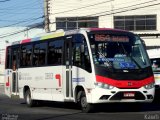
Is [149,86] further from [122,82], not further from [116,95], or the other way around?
[116,95]

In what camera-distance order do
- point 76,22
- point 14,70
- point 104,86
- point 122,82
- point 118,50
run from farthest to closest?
Answer: point 76,22 < point 14,70 < point 118,50 < point 122,82 < point 104,86

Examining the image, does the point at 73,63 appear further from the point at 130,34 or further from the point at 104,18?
the point at 104,18

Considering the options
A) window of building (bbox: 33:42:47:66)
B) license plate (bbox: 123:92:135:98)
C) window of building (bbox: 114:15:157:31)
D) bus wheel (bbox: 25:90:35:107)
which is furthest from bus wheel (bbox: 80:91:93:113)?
window of building (bbox: 114:15:157:31)

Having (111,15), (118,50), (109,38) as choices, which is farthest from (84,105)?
(111,15)

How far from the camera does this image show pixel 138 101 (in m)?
18.2

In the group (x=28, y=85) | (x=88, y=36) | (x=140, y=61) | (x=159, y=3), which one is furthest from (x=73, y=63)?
(x=159, y=3)

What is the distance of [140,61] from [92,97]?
90.2 inches

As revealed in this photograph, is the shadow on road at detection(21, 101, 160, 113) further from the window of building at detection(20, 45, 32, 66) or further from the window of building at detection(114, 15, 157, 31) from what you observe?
the window of building at detection(114, 15, 157, 31)

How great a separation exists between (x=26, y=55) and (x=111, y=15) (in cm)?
2673

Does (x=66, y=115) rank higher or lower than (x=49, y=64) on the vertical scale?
lower

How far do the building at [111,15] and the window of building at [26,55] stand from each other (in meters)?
23.4

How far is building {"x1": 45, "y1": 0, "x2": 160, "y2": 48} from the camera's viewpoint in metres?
48.9

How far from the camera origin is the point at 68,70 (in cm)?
1962

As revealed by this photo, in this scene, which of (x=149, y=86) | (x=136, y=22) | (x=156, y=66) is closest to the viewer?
(x=149, y=86)
